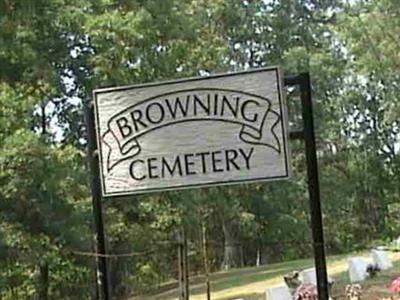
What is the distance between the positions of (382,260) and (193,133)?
524 centimetres

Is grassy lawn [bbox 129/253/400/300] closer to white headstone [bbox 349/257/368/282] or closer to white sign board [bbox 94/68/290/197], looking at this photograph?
white headstone [bbox 349/257/368/282]

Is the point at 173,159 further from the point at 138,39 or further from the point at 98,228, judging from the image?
the point at 138,39

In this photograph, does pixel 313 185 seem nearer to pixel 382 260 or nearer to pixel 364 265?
pixel 364 265

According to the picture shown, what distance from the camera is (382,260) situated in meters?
7.23

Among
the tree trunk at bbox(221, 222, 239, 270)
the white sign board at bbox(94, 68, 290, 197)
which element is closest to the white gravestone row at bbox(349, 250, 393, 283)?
the tree trunk at bbox(221, 222, 239, 270)

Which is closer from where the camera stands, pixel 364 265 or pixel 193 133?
pixel 193 133

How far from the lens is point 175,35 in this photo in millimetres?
8344

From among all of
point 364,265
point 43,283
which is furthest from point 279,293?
point 43,283

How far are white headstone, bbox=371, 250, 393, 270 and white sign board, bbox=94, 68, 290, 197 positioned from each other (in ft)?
16.4

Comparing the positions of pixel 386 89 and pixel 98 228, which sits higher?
pixel 386 89

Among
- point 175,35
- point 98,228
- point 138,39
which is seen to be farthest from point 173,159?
point 175,35

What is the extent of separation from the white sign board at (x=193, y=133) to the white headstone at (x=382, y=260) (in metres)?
5.01

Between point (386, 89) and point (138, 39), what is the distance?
488 centimetres

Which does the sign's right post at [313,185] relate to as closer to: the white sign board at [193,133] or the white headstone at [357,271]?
the white sign board at [193,133]
